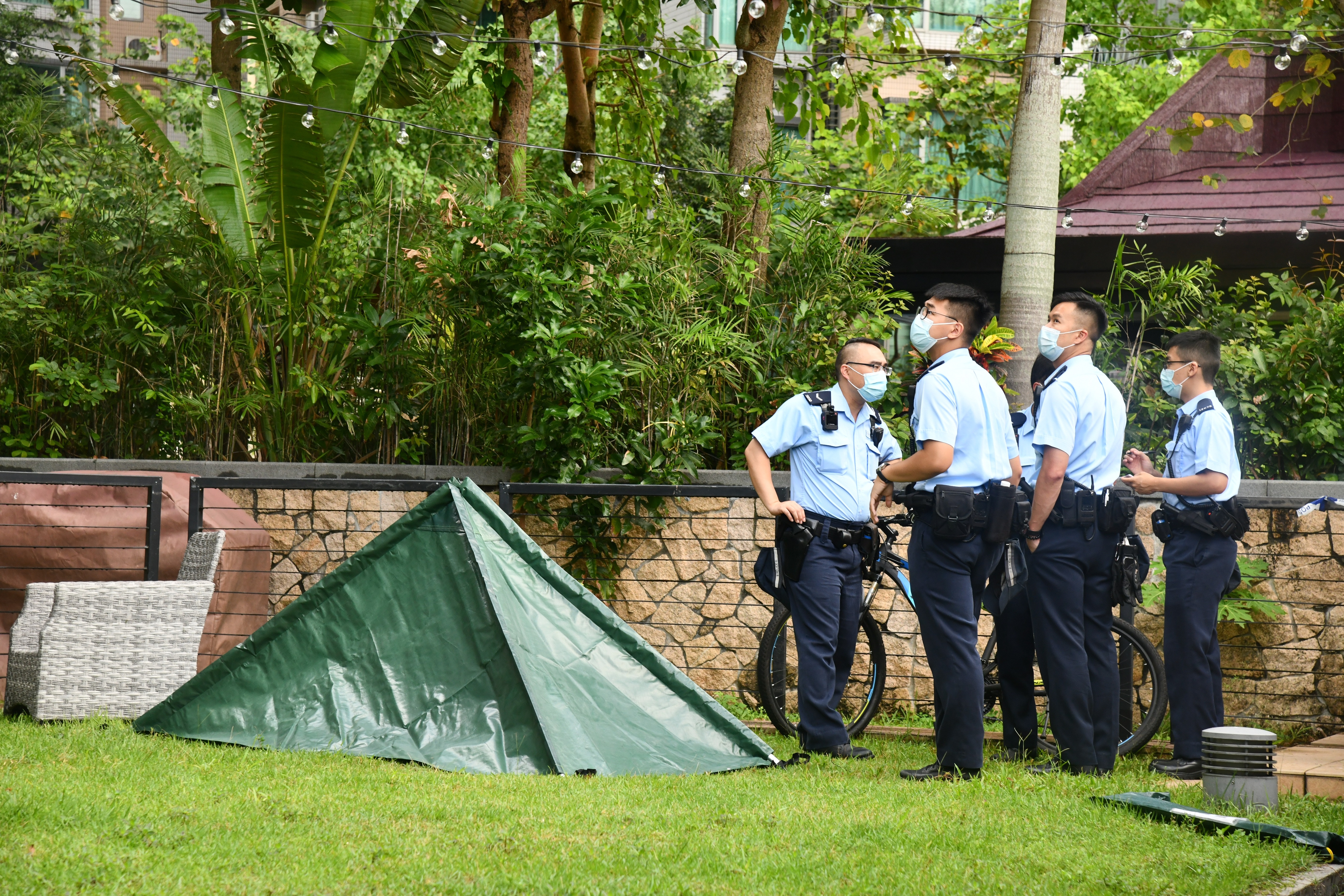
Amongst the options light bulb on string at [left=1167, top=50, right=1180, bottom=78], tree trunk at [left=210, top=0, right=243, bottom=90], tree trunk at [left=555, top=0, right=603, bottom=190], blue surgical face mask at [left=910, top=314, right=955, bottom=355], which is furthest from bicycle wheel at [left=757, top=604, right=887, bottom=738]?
tree trunk at [left=210, top=0, right=243, bottom=90]

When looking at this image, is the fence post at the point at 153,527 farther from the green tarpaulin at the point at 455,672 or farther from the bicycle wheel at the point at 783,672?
the bicycle wheel at the point at 783,672

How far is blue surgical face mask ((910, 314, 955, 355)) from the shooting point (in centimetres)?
557

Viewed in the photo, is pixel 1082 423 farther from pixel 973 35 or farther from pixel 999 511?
pixel 973 35

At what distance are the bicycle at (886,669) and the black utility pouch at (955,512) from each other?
0.73 m

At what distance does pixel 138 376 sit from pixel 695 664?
4.66 meters

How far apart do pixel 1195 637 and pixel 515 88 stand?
741 cm

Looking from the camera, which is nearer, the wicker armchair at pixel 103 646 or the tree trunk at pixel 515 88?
the wicker armchair at pixel 103 646

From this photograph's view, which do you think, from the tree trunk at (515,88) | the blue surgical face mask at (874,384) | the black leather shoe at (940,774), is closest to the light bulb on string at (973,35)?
the tree trunk at (515,88)

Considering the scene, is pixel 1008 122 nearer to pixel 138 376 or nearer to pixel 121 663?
pixel 138 376

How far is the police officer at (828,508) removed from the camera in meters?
5.92

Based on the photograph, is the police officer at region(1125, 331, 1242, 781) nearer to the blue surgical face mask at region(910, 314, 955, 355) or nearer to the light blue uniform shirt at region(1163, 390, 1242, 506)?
the light blue uniform shirt at region(1163, 390, 1242, 506)

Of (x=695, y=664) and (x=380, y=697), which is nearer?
(x=380, y=697)

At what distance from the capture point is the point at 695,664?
7945 mm

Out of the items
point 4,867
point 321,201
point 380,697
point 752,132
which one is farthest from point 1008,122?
point 4,867
